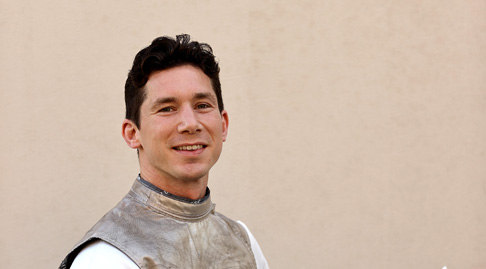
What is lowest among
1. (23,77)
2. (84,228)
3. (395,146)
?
(84,228)

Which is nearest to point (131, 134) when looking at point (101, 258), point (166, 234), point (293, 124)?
point (166, 234)

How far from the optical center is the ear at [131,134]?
224cm

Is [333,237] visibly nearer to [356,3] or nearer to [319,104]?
[319,104]

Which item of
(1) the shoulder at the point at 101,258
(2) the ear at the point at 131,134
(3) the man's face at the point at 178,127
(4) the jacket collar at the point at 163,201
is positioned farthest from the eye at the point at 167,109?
(1) the shoulder at the point at 101,258

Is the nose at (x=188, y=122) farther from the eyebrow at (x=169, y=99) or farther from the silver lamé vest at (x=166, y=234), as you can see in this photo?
the silver lamé vest at (x=166, y=234)

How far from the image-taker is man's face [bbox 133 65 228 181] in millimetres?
2125

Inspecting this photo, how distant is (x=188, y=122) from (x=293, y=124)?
8.15 ft

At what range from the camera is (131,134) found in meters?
2.26

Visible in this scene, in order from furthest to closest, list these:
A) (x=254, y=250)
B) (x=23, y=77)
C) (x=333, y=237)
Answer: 1. (x=333, y=237)
2. (x=23, y=77)
3. (x=254, y=250)

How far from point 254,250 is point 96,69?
199cm

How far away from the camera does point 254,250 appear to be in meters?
2.49

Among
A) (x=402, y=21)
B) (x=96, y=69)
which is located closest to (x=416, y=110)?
(x=402, y=21)

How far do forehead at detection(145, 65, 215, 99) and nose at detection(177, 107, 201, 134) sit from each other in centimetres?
6

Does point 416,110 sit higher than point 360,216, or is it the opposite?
point 416,110
